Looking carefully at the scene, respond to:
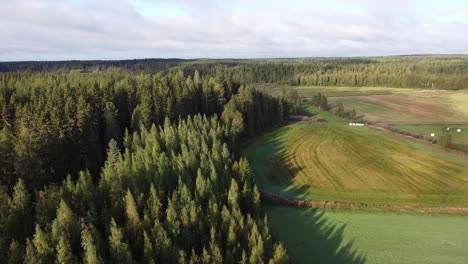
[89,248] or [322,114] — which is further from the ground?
[322,114]

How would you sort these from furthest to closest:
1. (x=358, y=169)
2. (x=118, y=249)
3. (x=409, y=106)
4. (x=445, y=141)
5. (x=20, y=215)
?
(x=409, y=106) → (x=445, y=141) → (x=358, y=169) → (x=20, y=215) → (x=118, y=249)

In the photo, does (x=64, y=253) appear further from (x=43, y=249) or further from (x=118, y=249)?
(x=118, y=249)

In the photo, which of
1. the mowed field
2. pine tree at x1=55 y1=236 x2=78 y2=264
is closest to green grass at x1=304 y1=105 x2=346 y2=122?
the mowed field

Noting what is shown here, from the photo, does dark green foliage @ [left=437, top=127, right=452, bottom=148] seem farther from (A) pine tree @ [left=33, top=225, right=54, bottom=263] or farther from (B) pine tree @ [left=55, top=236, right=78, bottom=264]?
(A) pine tree @ [left=33, top=225, right=54, bottom=263]

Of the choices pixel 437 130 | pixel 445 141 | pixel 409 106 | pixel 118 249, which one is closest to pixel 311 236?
pixel 118 249

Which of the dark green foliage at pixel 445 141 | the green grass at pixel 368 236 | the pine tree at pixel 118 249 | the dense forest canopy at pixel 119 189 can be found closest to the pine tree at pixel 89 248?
the dense forest canopy at pixel 119 189

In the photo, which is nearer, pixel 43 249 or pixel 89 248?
pixel 89 248
